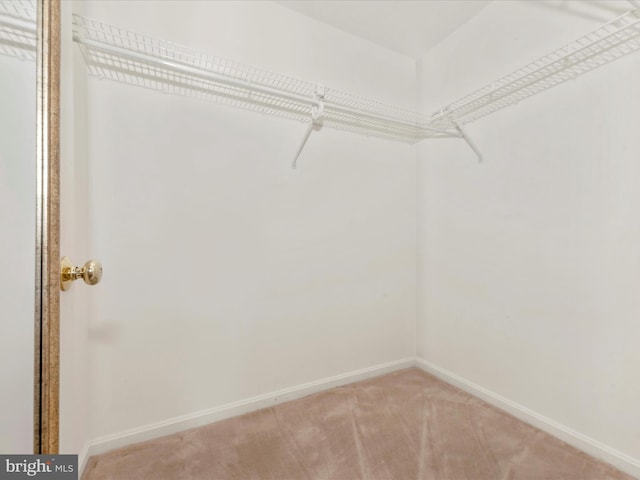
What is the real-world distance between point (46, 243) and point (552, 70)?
2.22 meters

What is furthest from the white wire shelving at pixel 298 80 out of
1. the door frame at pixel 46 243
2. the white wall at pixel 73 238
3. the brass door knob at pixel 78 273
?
the brass door knob at pixel 78 273

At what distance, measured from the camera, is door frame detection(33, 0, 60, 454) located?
762mm

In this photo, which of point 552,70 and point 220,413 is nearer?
point 552,70

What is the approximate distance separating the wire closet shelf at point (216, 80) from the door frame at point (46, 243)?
56 cm

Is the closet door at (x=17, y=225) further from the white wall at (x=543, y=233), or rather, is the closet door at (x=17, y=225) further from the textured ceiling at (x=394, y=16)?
the white wall at (x=543, y=233)

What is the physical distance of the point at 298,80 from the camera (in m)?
1.88

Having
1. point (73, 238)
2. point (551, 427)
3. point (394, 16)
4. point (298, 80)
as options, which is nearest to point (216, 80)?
point (298, 80)

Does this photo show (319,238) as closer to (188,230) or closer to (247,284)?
(247,284)

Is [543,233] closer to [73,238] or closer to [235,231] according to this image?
[235,231]

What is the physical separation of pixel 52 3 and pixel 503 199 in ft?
6.98

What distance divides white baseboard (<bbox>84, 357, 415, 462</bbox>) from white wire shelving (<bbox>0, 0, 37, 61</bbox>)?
1598mm

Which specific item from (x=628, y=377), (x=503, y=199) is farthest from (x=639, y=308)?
(x=503, y=199)

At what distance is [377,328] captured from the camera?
7.41ft

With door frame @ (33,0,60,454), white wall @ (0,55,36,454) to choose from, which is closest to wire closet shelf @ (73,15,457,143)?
door frame @ (33,0,60,454)
